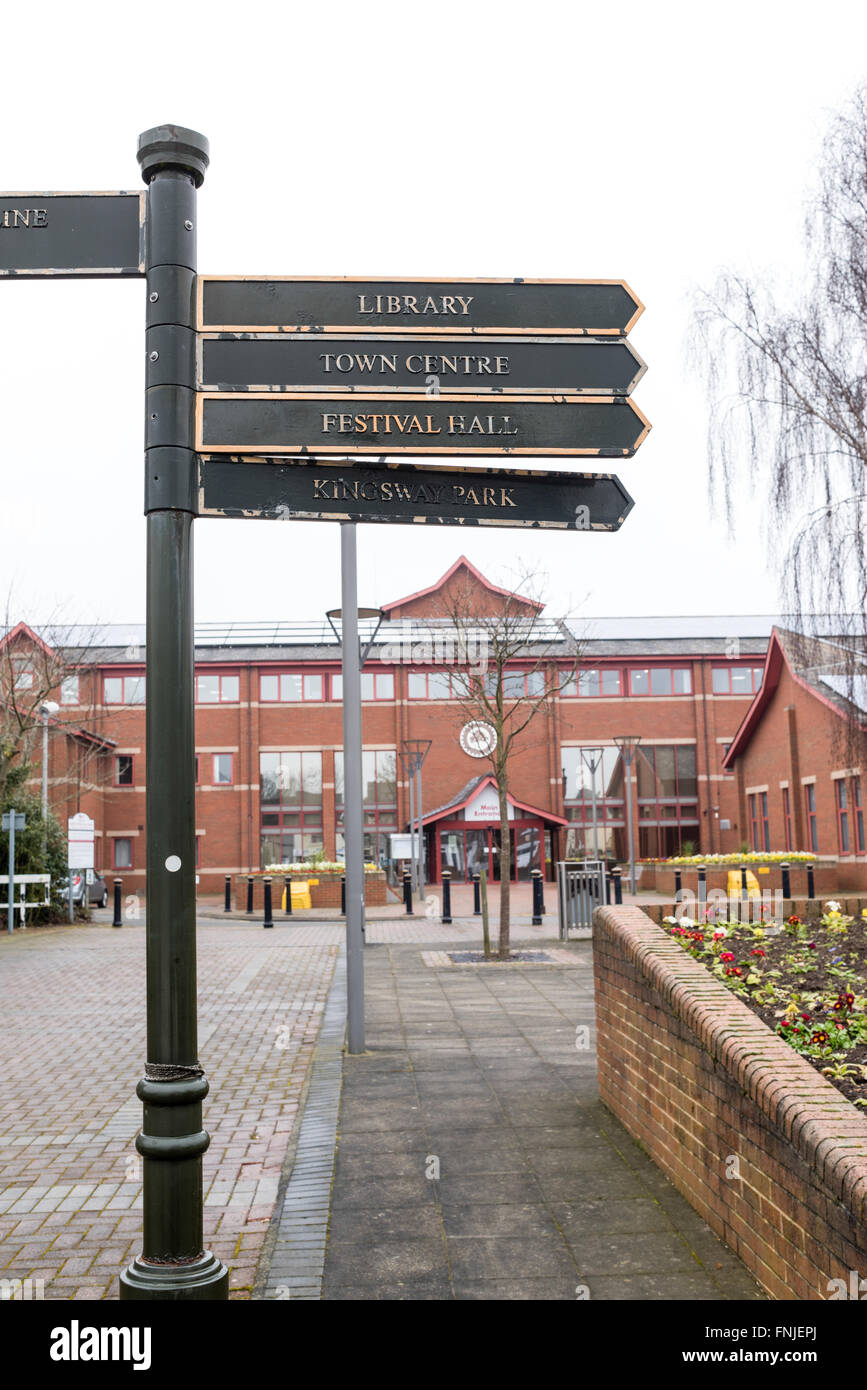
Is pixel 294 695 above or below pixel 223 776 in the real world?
above

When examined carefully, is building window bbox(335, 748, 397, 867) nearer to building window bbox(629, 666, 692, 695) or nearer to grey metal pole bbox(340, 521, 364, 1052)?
building window bbox(629, 666, 692, 695)

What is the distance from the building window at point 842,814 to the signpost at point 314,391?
29.8 metres

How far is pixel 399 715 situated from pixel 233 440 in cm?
4406

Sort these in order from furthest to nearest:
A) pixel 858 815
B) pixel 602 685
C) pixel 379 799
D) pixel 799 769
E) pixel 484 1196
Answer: pixel 602 685, pixel 379 799, pixel 799 769, pixel 858 815, pixel 484 1196

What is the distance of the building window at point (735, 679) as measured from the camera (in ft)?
160

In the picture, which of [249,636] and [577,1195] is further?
[249,636]

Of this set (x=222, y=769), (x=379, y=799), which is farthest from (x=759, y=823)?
(x=222, y=769)

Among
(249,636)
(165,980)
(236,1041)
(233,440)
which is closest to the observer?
(165,980)

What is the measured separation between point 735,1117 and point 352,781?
18.2ft

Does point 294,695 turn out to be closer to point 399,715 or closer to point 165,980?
point 399,715

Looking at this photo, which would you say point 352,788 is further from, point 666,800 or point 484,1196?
point 666,800

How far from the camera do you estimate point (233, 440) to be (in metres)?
3.60

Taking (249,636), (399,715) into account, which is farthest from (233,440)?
(249,636)

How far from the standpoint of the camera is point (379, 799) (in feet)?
155
